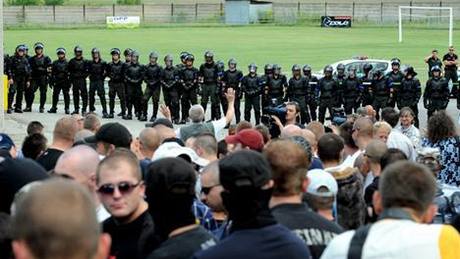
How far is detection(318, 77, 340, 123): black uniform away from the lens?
26.3 metres

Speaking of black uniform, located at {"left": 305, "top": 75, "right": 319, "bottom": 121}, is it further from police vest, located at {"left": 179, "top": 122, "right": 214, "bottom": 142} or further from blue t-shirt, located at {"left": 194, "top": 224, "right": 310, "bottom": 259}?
blue t-shirt, located at {"left": 194, "top": 224, "right": 310, "bottom": 259}

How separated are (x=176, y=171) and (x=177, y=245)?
1.32 ft

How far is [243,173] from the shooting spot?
5156mm

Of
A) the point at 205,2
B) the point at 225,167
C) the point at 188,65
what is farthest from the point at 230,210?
the point at 205,2

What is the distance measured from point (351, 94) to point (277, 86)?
1.78 m

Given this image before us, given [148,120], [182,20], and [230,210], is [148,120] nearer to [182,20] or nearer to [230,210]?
[230,210]

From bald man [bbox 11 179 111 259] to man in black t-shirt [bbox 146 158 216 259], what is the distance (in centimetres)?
154

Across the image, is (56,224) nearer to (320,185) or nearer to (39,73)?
(320,185)

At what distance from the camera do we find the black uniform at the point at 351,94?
2631 cm

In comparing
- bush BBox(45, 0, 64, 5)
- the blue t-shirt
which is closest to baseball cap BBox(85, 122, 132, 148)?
the blue t-shirt

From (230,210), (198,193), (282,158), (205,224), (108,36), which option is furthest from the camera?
(108,36)

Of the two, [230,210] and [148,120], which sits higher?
[230,210]

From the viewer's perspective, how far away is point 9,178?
678cm

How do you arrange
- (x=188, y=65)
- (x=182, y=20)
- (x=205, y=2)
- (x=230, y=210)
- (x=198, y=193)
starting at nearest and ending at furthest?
(x=230, y=210) < (x=198, y=193) < (x=188, y=65) < (x=182, y=20) < (x=205, y=2)
